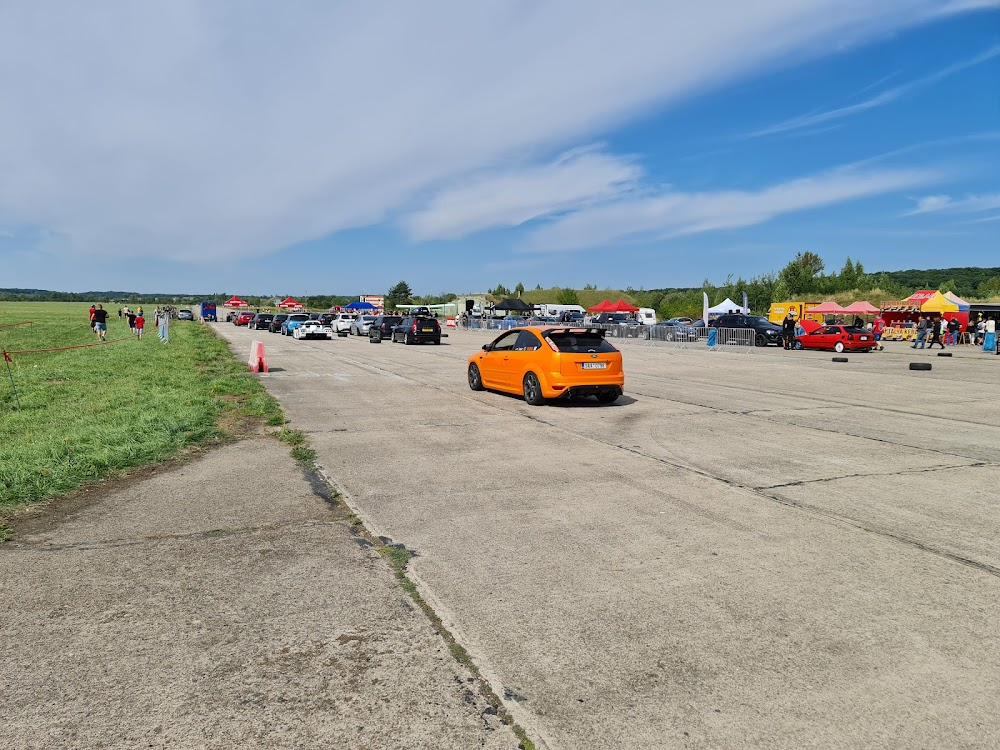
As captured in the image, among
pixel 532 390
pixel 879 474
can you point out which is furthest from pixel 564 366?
pixel 879 474

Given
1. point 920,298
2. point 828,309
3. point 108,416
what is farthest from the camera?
point 828,309

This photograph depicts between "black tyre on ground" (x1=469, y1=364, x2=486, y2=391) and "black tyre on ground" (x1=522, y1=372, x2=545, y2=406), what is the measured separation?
2.12 m

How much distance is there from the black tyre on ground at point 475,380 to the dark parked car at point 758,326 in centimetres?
2518

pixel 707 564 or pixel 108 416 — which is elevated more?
pixel 108 416

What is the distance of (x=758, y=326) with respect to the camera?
37.5m

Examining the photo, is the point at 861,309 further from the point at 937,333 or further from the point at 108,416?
the point at 108,416

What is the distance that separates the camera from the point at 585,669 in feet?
11.6

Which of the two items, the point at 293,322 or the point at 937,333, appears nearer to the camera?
the point at 937,333

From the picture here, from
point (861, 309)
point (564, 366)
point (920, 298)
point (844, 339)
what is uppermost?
point (920, 298)

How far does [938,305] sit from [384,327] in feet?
106

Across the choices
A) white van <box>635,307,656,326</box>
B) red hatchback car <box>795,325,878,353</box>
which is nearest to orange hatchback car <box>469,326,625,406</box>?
red hatchback car <box>795,325,878,353</box>

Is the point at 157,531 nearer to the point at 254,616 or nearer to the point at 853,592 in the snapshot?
the point at 254,616

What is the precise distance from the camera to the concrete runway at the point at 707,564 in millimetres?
3223

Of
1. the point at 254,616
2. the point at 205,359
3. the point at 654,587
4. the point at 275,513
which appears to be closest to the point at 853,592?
the point at 654,587
